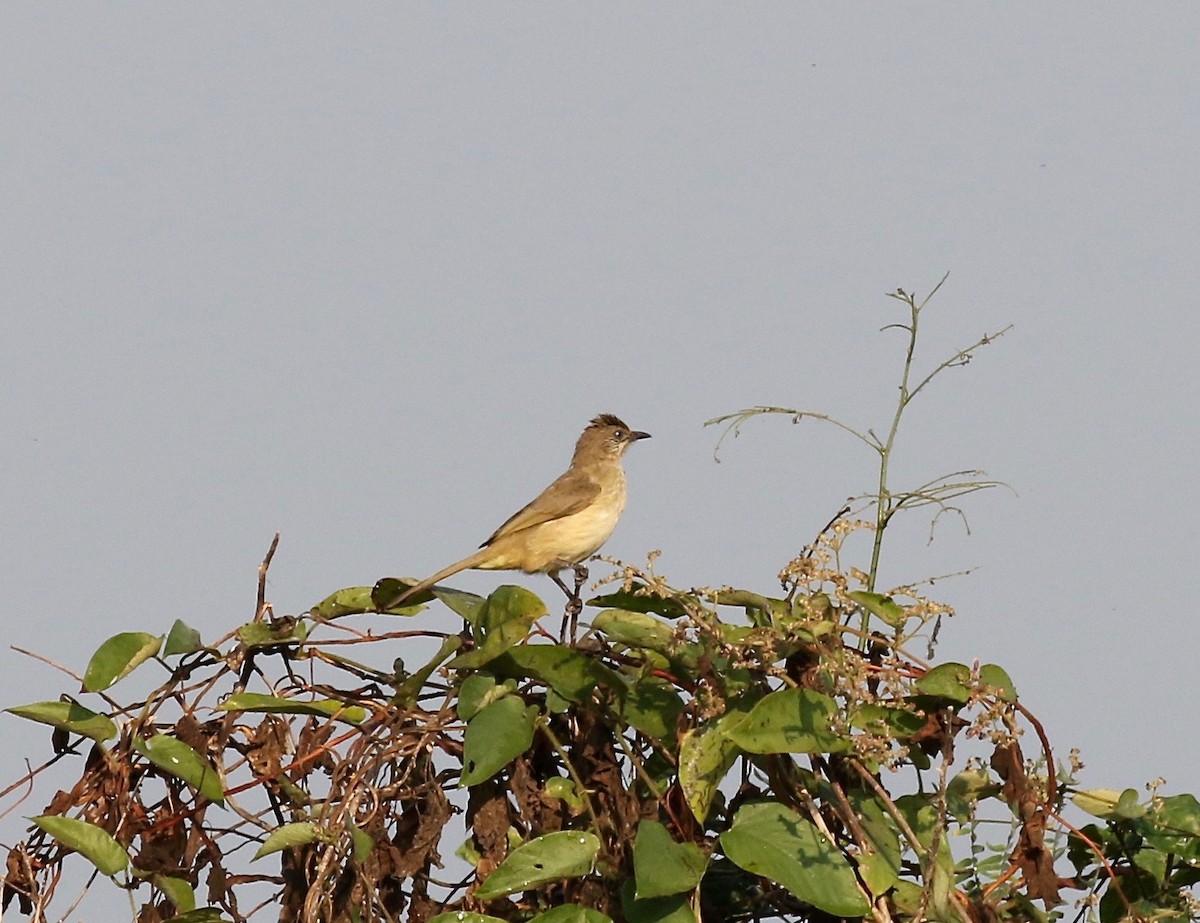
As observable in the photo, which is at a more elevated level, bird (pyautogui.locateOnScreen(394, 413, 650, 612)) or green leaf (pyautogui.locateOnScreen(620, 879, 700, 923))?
bird (pyautogui.locateOnScreen(394, 413, 650, 612))

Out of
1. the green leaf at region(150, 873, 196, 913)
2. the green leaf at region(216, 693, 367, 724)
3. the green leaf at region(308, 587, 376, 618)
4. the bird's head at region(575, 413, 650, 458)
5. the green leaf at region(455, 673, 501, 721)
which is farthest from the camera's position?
the bird's head at region(575, 413, 650, 458)

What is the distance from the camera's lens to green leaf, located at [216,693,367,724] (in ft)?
10.1

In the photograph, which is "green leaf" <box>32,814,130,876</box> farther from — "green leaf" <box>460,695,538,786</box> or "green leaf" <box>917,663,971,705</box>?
"green leaf" <box>917,663,971,705</box>

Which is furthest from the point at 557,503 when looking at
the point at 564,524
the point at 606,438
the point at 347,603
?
the point at 347,603

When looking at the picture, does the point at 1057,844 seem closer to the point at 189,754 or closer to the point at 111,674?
the point at 189,754

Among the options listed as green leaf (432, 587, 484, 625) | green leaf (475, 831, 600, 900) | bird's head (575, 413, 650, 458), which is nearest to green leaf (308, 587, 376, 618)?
green leaf (432, 587, 484, 625)

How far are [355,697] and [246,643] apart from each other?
0.84 ft

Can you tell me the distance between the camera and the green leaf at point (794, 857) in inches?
105

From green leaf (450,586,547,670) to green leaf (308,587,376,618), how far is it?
50 cm

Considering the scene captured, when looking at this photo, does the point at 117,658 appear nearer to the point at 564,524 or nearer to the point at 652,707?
the point at 652,707

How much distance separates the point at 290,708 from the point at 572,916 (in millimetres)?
744

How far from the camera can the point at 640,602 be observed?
123 inches

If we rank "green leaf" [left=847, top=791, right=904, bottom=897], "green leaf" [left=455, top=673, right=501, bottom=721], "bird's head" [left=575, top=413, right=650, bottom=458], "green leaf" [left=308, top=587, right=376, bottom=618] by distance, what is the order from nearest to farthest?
"green leaf" [left=847, top=791, right=904, bottom=897] < "green leaf" [left=455, top=673, right=501, bottom=721] < "green leaf" [left=308, top=587, right=376, bottom=618] < "bird's head" [left=575, top=413, right=650, bottom=458]

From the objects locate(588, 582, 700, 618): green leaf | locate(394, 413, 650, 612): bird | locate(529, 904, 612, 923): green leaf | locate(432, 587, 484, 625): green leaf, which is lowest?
locate(529, 904, 612, 923): green leaf
